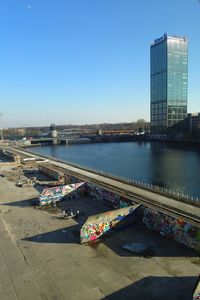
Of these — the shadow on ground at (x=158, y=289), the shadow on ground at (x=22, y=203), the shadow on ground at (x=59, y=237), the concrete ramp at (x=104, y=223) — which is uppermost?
the concrete ramp at (x=104, y=223)

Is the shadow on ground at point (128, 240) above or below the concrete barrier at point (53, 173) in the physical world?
below

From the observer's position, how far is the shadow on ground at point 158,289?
16469mm

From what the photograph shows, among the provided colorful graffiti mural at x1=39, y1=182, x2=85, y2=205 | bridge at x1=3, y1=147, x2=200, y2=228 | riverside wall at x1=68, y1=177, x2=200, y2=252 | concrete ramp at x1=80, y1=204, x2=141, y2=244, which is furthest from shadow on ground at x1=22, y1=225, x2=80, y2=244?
colorful graffiti mural at x1=39, y1=182, x2=85, y2=205

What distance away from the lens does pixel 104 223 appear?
2534 centimetres

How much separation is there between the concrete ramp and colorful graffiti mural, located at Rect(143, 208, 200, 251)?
1.62m

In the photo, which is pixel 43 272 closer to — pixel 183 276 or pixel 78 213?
pixel 183 276

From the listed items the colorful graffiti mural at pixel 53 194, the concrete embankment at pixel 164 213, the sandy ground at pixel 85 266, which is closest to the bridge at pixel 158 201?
the concrete embankment at pixel 164 213

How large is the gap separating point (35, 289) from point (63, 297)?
210 cm

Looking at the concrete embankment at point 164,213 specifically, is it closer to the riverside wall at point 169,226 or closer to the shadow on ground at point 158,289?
the riverside wall at point 169,226

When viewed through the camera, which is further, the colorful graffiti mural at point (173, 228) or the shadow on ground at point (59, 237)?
the shadow on ground at point (59, 237)

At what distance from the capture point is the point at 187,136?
192625mm

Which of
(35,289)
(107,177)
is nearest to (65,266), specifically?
(35,289)

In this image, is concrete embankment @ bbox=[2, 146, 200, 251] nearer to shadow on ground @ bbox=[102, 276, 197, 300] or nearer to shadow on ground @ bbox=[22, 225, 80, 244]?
shadow on ground @ bbox=[102, 276, 197, 300]

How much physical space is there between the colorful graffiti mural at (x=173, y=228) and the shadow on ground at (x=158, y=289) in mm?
4108
